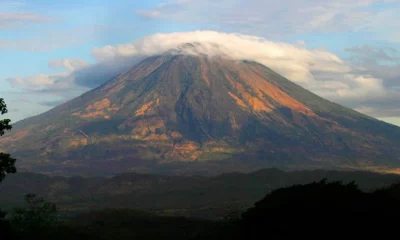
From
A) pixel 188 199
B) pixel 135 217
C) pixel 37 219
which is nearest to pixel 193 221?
pixel 135 217

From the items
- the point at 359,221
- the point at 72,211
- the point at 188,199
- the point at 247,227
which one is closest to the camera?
the point at 359,221

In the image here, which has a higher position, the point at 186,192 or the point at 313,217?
the point at 186,192

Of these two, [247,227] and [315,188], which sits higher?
[315,188]

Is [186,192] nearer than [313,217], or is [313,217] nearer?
[313,217]

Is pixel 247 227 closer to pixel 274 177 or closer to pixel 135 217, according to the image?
pixel 135 217

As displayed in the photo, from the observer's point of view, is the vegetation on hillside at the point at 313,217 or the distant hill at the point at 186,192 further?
the distant hill at the point at 186,192

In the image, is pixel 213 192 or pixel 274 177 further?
pixel 274 177

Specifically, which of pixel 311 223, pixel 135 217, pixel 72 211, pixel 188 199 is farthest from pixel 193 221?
pixel 188 199

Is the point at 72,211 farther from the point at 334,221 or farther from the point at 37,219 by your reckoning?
the point at 334,221

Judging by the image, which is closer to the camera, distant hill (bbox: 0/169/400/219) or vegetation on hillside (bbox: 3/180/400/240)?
vegetation on hillside (bbox: 3/180/400/240)

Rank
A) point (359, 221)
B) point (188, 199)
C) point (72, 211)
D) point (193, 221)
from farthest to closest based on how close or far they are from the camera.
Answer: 1. point (188, 199)
2. point (72, 211)
3. point (193, 221)
4. point (359, 221)
